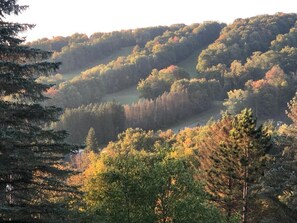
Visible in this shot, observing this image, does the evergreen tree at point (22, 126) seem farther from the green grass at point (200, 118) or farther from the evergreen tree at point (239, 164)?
the green grass at point (200, 118)

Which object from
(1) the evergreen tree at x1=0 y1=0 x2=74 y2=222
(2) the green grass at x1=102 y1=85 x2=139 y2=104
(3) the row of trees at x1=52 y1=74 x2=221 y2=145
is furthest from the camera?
(2) the green grass at x1=102 y1=85 x2=139 y2=104

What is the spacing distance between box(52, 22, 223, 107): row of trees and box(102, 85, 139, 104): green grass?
2.19m

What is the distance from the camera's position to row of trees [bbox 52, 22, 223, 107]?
423 ft

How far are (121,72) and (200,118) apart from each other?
4876 cm

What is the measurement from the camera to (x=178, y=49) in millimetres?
189250

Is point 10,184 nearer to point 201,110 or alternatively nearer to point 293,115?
point 293,115

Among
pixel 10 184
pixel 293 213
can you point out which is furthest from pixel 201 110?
pixel 10 184

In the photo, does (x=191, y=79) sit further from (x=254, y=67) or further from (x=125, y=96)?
(x=254, y=67)

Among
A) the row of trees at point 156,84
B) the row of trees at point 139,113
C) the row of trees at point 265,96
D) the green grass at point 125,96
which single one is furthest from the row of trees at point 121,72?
the row of trees at point 265,96

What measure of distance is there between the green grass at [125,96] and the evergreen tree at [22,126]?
12492cm

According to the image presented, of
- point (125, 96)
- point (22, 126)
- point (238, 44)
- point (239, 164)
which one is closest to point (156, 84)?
point (125, 96)

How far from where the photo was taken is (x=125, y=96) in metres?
149

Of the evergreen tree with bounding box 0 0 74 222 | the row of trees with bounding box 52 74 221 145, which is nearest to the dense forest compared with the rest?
the evergreen tree with bounding box 0 0 74 222

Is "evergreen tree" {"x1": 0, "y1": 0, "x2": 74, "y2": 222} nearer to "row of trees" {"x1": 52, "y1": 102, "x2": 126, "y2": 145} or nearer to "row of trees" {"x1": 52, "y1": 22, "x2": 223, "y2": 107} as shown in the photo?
"row of trees" {"x1": 52, "y1": 102, "x2": 126, "y2": 145}
